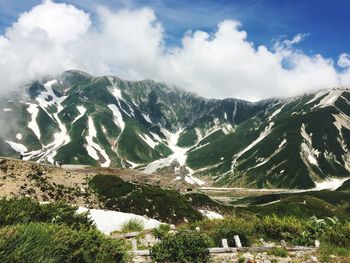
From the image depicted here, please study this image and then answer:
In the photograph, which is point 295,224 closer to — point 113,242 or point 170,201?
point 113,242

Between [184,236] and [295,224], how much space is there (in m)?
10.6

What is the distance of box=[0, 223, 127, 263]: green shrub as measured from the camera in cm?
1348

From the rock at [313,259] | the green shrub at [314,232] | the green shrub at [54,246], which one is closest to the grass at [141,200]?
the green shrub at [314,232]

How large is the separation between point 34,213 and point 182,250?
8.92 m

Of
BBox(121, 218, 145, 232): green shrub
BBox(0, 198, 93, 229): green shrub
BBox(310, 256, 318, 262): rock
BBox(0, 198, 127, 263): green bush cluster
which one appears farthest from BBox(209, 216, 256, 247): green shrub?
BBox(0, 198, 127, 263): green bush cluster

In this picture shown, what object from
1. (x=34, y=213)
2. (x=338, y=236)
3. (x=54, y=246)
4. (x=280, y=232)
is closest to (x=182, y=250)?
(x=54, y=246)

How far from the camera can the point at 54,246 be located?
15414 millimetres

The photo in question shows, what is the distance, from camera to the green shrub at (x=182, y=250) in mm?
21141

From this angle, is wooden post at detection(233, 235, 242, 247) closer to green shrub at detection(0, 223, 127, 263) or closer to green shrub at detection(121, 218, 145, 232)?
green shrub at detection(0, 223, 127, 263)

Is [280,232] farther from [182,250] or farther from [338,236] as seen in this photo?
[182,250]

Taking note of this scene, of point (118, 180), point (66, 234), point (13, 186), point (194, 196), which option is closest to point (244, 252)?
point (66, 234)

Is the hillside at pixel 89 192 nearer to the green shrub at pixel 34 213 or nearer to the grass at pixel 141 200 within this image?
the grass at pixel 141 200

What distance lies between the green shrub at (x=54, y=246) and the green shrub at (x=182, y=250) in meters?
3.06

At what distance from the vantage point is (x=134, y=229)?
3131 cm
